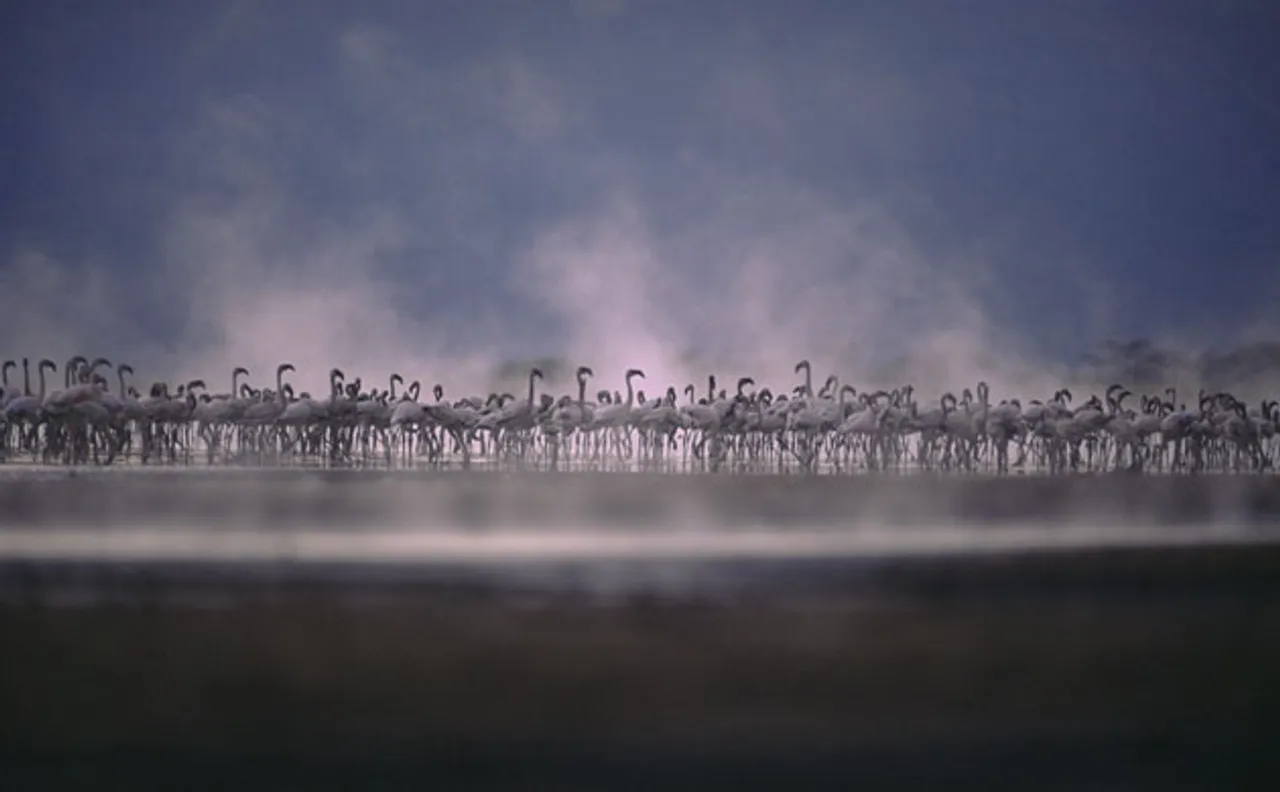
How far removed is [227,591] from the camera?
1.77 m

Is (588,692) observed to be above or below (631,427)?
below

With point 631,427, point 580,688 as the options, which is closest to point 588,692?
point 580,688

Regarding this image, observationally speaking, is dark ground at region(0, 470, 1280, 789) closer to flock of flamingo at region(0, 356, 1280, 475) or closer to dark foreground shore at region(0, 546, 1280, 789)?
dark foreground shore at region(0, 546, 1280, 789)

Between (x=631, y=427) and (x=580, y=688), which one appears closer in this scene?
(x=580, y=688)

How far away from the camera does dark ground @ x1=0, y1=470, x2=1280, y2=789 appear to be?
171 cm

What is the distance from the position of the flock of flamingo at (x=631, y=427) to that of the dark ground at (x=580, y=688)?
4497mm

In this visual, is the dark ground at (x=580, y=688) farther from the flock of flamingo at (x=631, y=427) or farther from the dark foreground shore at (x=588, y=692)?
the flock of flamingo at (x=631, y=427)

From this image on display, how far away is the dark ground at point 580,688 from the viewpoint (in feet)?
5.61

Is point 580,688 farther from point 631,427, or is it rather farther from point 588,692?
point 631,427

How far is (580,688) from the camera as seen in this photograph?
5.77 feet

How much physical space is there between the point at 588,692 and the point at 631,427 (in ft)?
19.1

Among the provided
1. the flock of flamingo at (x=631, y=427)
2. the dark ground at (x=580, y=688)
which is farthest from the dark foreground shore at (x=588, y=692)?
the flock of flamingo at (x=631, y=427)

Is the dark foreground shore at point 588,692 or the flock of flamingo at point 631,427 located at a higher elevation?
the flock of flamingo at point 631,427

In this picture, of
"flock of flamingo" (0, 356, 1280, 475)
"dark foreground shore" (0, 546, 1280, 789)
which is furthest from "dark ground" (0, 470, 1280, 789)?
"flock of flamingo" (0, 356, 1280, 475)
